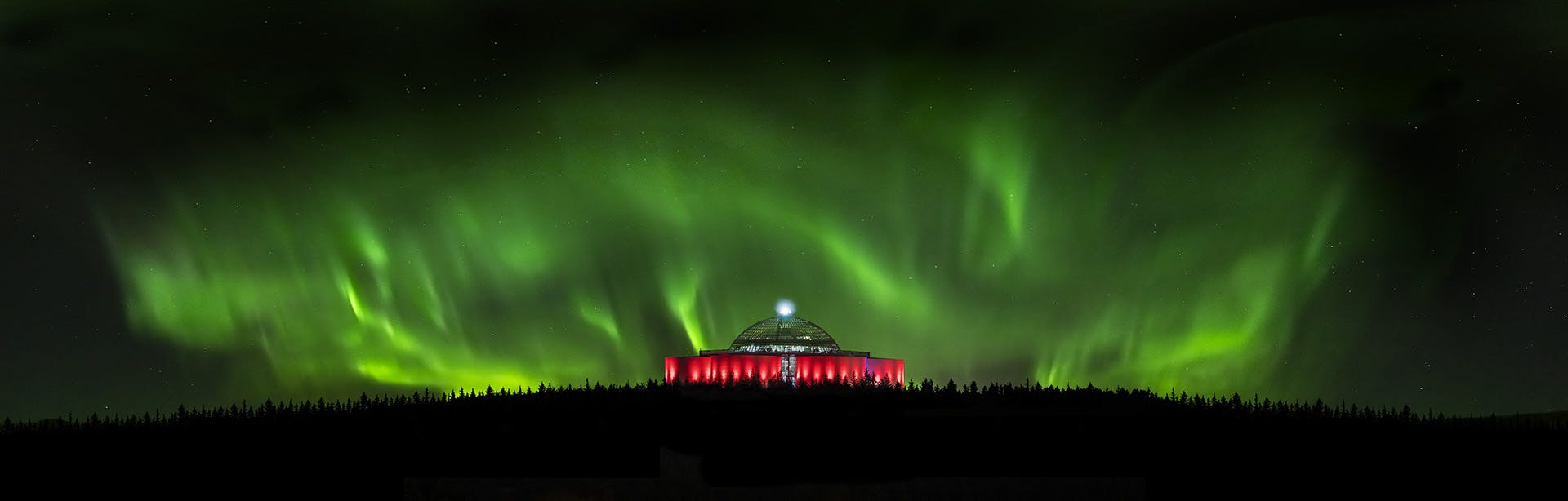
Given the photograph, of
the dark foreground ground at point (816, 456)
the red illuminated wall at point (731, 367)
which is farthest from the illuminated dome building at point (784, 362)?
the dark foreground ground at point (816, 456)

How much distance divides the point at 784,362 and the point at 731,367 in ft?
8.42

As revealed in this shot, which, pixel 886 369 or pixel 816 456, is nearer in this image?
pixel 816 456

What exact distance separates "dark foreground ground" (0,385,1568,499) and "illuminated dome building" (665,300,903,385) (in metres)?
24.7

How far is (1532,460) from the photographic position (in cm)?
3148

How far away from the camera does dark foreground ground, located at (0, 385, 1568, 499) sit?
31.6 metres

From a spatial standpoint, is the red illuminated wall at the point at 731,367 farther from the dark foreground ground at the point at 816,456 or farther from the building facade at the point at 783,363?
the dark foreground ground at the point at 816,456

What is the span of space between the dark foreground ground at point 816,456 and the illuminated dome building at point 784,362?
81.2 ft

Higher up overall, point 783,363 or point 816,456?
point 783,363

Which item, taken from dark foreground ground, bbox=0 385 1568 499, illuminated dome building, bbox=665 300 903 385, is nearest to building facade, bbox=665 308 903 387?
illuminated dome building, bbox=665 300 903 385

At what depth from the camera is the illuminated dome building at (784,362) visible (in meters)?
62.4

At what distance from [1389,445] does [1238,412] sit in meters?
5.82

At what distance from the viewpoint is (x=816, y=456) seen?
105 ft

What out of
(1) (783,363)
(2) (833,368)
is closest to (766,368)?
(1) (783,363)

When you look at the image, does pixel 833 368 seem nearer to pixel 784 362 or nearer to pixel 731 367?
pixel 784 362
